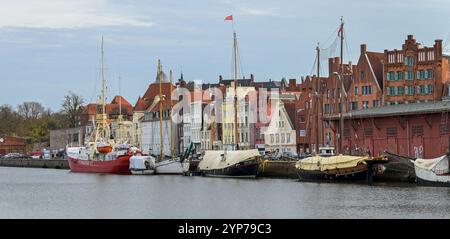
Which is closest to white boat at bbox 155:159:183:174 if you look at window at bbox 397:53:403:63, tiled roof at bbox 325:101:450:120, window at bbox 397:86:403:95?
tiled roof at bbox 325:101:450:120

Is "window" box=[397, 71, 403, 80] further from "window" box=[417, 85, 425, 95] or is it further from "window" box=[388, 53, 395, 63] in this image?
"window" box=[417, 85, 425, 95]

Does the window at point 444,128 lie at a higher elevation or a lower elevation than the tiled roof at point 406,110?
lower

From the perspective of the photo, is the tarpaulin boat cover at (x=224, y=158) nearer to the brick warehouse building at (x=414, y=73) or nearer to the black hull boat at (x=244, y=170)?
the black hull boat at (x=244, y=170)

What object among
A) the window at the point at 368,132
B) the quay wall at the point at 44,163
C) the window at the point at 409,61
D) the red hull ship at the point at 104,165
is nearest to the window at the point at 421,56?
the window at the point at 409,61

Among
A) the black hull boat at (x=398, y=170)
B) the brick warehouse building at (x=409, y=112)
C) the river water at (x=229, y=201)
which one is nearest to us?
the river water at (x=229, y=201)

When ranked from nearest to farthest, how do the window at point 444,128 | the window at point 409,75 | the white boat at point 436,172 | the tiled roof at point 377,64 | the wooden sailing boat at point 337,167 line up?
the white boat at point 436,172 → the wooden sailing boat at point 337,167 → the window at point 444,128 → the window at point 409,75 → the tiled roof at point 377,64

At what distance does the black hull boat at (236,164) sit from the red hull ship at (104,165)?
1948 cm

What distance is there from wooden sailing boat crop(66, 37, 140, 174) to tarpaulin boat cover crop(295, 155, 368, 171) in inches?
1475

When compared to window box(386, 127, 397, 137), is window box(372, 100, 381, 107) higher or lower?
higher

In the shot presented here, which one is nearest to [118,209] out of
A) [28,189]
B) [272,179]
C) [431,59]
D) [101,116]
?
[28,189]

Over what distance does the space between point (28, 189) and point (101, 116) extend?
48.9 metres

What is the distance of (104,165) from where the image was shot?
130 metres

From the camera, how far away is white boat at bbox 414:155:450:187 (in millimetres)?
78188

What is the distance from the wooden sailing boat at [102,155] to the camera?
126m
